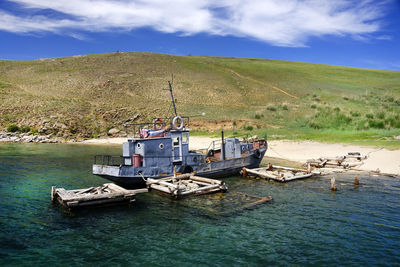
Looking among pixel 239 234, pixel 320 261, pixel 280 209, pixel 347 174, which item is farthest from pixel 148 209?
pixel 347 174

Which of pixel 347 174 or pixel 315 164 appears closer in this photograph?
pixel 347 174

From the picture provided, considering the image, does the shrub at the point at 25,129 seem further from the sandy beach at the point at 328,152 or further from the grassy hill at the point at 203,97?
the sandy beach at the point at 328,152

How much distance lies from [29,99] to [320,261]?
7528cm

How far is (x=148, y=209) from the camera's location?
17250 mm

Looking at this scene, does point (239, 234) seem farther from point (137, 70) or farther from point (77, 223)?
point (137, 70)

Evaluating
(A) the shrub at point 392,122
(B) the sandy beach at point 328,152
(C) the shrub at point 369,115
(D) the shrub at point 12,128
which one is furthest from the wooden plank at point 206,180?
(D) the shrub at point 12,128

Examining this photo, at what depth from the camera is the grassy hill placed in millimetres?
50219

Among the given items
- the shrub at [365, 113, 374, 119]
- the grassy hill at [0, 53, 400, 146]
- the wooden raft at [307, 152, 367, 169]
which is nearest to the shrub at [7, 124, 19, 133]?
the grassy hill at [0, 53, 400, 146]

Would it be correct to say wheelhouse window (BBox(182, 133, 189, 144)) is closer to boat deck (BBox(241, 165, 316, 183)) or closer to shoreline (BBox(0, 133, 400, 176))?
boat deck (BBox(241, 165, 316, 183))

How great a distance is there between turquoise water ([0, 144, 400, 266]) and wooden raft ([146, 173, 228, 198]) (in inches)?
25.3

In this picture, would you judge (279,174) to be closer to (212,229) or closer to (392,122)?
(212,229)

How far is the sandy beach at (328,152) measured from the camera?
90.8 ft

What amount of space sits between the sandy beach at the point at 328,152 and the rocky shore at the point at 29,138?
27921 mm

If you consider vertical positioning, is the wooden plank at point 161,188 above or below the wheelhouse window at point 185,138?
below
